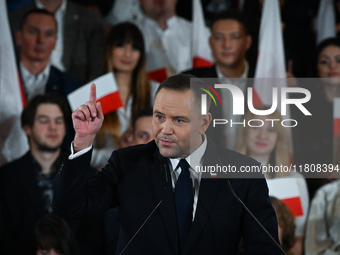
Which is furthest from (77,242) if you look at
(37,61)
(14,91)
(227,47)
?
(227,47)

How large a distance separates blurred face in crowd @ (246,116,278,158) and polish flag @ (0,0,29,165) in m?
1.65

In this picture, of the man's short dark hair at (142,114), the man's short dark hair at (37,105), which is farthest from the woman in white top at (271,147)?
the man's short dark hair at (37,105)

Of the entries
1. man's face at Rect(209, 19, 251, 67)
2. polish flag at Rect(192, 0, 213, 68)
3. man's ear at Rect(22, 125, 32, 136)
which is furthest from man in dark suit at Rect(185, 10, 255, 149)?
man's ear at Rect(22, 125, 32, 136)

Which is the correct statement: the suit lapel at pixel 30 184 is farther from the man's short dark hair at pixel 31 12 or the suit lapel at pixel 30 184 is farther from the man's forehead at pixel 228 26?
the man's forehead at pixel 228 26

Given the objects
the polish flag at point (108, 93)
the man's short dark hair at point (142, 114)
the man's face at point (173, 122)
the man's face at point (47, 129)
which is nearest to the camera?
the man's face at point (173, 122)

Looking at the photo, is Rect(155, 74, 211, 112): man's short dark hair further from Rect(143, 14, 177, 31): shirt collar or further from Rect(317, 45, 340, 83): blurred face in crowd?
Rect(143, 14, 177, 31): shirt collar

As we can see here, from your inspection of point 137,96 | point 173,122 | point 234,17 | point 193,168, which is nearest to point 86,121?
point 173,122

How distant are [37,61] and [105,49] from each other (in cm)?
55

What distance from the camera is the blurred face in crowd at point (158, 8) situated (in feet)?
13.5

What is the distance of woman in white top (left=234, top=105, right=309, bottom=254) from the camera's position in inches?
125

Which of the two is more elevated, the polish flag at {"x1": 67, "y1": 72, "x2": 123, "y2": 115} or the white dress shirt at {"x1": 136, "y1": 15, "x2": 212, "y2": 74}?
the white dress shirt at {"x1": 136, "y1": 15, "x2": 212, "y2": 74}

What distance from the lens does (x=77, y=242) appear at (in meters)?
2.95

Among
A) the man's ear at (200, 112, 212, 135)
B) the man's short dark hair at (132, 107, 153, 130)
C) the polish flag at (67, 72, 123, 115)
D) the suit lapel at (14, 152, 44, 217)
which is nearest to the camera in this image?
the man's ear at (200, 112, 212, 135)

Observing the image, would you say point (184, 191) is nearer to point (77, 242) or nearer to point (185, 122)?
point (185, 122)
